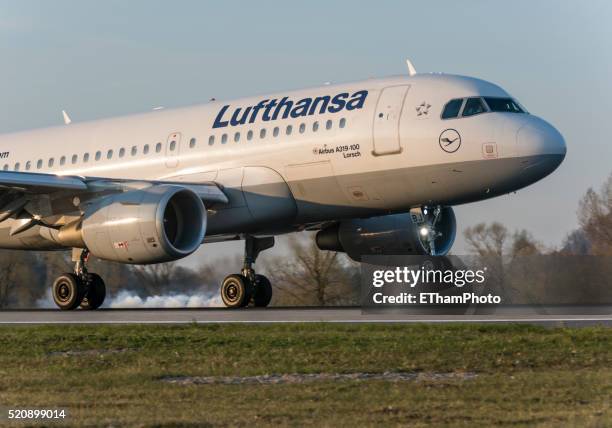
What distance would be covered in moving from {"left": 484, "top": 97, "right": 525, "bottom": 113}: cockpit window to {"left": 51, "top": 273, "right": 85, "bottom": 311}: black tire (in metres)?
10.2

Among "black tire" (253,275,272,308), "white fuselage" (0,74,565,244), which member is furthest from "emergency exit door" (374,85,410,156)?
"black tire" (253,275,272,308)

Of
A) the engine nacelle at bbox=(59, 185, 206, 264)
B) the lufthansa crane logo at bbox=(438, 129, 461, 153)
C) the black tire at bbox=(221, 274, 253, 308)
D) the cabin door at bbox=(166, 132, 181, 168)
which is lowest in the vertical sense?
the black tire at bbox=(221, 274, 253, 308)

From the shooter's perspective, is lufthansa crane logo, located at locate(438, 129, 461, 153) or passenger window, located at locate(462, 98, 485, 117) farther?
passenger window, located at locate(462, 98, 485, 117)

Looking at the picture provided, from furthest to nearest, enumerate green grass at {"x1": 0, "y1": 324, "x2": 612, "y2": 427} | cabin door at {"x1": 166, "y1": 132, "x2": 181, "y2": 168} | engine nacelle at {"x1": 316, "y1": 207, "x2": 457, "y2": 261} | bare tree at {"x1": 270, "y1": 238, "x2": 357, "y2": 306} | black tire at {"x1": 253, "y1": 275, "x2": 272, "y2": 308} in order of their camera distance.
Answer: bare tree at {"x1": 270, "y1": 238, "x2": 357, "y2": 306}
engine nacelle at {"x1": 316, "y1": 207, "x2": 457, "y2": 261}
black tire at {"x1": 253, "y1": 275, "x2": 272, "y2": 308}
cabin door at {"x1": 166, "y1": 132, "x2": 181, "y2": 168}
green grass at {"x1": 0, "y1": 324, "x2": 612, "y2": 427}

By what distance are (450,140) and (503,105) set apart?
1509mm

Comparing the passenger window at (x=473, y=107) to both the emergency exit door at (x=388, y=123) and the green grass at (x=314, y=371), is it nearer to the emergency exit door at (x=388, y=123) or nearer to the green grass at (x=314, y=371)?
the emergency exit door at (x=388, y=123)

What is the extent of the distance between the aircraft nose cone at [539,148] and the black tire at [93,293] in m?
10.5

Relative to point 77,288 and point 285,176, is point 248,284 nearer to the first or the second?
point 285,176

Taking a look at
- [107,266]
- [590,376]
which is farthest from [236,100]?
[590,376]

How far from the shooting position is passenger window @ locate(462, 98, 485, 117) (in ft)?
79.0

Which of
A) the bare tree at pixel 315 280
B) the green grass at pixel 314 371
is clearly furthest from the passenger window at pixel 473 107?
the bare tree at pixel 315 280

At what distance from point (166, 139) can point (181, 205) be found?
3.63 m

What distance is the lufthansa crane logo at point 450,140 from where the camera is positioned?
23844 mm

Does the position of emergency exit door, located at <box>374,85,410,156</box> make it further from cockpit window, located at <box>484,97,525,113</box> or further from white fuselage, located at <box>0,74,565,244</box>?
cockpit window, located at <box>484,97,525,113</box>
